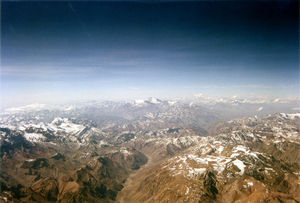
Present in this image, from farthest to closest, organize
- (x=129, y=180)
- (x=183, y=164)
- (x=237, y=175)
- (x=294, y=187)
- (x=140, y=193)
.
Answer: (x=129, y=180) < (x=183, y=164) < (x=140, y=193) < (x=237, y=175) < (x=294, y=187)

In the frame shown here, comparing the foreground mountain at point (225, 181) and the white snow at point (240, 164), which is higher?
the white snow at point (240, 164)

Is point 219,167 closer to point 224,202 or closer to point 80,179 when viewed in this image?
point 224,202

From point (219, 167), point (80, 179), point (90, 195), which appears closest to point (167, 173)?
point (219, 167)

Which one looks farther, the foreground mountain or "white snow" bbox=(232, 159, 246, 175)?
"white snow" bbox=(232, 159, 246, 175)

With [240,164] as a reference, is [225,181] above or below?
below

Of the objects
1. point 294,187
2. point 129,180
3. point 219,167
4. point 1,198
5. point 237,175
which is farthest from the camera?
point 129,180

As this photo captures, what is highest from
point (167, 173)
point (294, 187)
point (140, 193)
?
point (294, 187)

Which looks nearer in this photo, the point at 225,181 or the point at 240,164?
the point at 225,181

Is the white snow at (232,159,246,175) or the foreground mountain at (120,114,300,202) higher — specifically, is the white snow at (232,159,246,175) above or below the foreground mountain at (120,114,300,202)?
above

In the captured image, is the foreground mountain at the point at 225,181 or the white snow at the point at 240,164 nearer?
the foreground mountain at the point at 225,181

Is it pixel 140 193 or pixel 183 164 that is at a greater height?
pixel 183 164

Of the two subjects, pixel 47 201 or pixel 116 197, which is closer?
pixel 47 201
